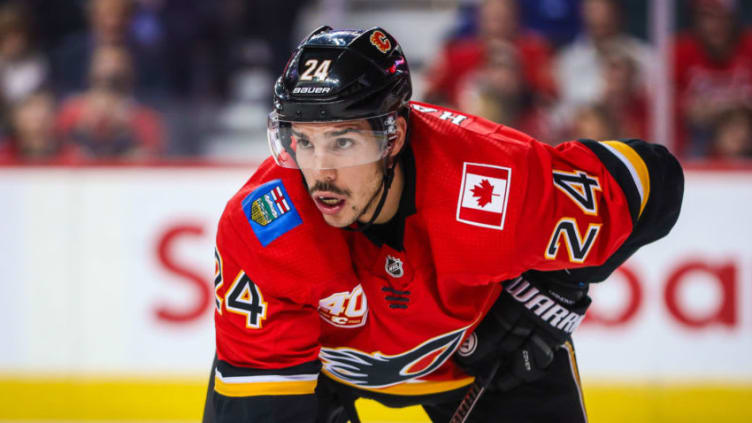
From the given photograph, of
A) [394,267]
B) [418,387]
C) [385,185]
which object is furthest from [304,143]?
[418,387]

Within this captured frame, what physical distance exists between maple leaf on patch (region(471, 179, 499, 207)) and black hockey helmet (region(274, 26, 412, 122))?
23 centimetres

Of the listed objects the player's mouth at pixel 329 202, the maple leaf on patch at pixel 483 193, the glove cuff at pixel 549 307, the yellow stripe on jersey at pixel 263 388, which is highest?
the maple leaf on patch at pixel 483 193

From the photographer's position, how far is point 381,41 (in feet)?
6.15

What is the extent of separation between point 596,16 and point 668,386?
1.62 meters

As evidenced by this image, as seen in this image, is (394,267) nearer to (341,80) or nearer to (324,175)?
(324,175)

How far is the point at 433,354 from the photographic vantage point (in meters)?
2.03

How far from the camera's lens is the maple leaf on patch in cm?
179

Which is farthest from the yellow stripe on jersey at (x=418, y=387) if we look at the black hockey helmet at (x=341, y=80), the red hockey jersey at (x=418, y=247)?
the black hockey helmet at (x=341, y=80)

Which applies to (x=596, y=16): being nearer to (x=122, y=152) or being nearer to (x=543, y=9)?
(x=543, y=9)

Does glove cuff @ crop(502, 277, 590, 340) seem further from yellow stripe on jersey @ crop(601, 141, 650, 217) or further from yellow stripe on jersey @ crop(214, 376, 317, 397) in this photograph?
yellow stripe on jersey @ crop(214, 376, 317, 397)

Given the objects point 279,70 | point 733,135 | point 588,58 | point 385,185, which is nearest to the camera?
point 385,185

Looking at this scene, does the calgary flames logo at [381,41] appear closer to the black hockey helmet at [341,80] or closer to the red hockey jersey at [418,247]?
the black hockey helmet at [341,80]

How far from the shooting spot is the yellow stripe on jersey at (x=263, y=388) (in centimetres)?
178

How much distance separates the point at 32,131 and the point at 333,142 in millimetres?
2752
